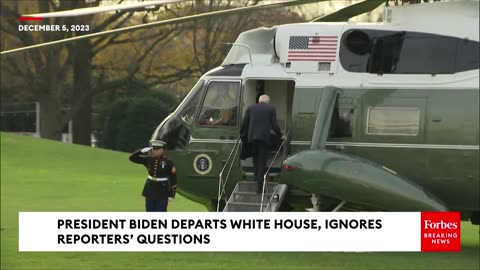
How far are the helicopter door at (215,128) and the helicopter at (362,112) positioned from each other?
0.02 metres

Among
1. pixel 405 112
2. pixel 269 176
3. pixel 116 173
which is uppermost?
pixel 405 112

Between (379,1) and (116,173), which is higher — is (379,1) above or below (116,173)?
above

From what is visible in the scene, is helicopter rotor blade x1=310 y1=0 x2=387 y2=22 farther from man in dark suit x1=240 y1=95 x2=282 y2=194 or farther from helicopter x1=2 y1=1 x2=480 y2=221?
man in dark suit x1=240 y1=95 x2=282 y2=194

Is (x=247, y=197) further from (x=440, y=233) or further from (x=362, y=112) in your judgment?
(x=440, y=233)

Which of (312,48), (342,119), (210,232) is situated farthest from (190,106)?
(210,232)

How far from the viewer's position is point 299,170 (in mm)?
11898

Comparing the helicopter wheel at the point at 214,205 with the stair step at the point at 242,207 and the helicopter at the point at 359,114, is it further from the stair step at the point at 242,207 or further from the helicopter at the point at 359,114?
the stair step at the point at 242,207

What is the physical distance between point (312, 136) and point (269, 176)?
2.56 feet

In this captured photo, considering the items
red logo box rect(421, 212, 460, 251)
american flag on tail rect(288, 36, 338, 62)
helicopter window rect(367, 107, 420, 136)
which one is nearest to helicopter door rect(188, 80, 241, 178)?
american flag on tail rect(288, 36, 338, 62)

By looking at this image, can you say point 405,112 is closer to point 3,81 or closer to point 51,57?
point 51,57

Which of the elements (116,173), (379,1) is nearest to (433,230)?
(379,1)

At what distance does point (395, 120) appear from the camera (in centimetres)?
1252

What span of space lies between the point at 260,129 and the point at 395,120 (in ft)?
8.31

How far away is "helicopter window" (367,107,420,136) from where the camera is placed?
12.4 meters
